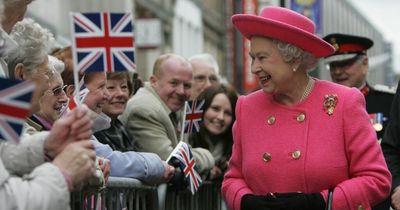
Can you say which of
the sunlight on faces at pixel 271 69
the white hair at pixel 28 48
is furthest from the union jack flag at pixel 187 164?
the white hair at pixel 28 48

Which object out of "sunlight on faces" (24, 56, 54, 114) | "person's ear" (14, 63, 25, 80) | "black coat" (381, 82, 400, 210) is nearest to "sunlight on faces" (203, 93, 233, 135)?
"black coat" (381, 82, 400, 210)

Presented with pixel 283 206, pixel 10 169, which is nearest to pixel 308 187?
pixel 283 206

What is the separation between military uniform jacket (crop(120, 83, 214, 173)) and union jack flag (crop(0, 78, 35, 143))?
12.4ft

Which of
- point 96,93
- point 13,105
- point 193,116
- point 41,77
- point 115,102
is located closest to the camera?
point 13,105

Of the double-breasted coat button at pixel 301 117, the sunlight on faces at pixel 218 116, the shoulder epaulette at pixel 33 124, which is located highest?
the shoulder epaulette at pixel 33 124

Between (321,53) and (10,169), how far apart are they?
2.19m

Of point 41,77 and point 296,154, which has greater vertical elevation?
point 41,77

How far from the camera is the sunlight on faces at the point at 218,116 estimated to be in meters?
9.24

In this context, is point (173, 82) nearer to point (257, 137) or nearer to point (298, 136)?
point (257, 137)

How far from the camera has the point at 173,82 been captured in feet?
27.9

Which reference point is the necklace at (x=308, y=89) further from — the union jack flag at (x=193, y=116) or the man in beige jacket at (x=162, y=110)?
the union jack flag at (x=193, y=116)

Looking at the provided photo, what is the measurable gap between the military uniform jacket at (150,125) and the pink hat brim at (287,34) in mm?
1979

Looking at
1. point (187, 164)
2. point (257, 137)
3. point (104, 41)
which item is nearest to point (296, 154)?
point (257, 137)

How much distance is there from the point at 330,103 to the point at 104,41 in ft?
4.08
